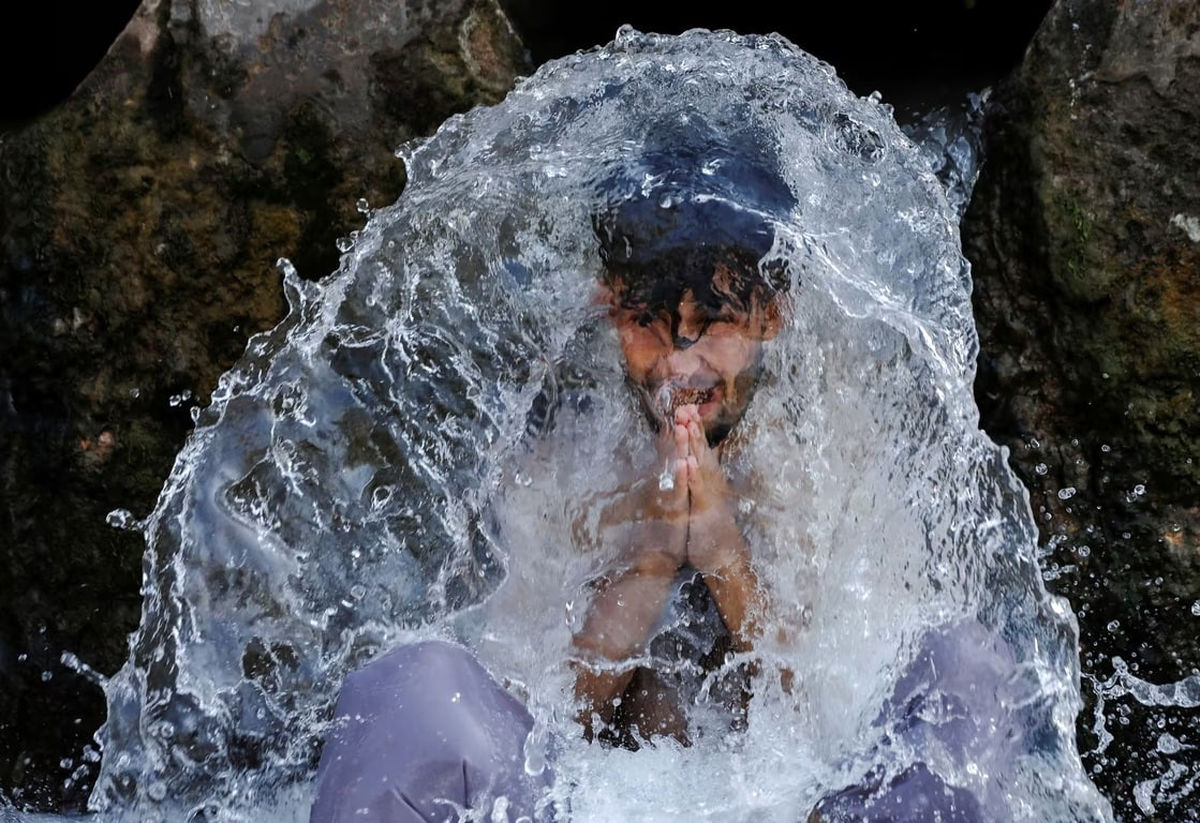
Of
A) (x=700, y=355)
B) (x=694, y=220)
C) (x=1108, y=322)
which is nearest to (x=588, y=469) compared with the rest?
(x=700, y=355)

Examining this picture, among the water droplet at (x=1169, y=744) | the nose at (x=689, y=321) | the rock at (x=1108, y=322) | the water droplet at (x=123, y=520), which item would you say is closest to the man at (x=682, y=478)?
the nose at (x=689, y=321)

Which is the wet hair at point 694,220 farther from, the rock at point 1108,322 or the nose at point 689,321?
the rock at point 1108,322

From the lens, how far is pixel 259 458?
2420 millimetres

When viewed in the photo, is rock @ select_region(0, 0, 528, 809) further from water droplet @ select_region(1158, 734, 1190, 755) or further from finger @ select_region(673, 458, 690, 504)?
water droplet @ select_region(1158, 734, 1190, 755)

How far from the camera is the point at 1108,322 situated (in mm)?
2453

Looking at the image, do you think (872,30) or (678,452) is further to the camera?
(872,30)

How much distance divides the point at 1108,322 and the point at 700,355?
0.91 meters

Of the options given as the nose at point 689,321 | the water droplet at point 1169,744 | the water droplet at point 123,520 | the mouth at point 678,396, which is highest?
the nose at point 689,321

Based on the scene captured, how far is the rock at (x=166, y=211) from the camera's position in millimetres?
2596

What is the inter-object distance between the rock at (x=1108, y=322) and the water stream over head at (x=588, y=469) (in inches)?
8.7

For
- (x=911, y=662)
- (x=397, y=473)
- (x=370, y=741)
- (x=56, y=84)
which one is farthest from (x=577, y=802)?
(x=56, y=84)

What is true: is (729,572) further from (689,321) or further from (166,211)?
(166,211)

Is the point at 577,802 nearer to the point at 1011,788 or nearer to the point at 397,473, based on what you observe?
the point at 1011,788

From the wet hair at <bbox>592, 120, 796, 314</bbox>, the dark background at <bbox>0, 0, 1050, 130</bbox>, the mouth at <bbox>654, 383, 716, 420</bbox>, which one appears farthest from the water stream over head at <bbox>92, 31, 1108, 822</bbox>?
the dark background at <bbox>0, 0, 1050, 130</bbox>
